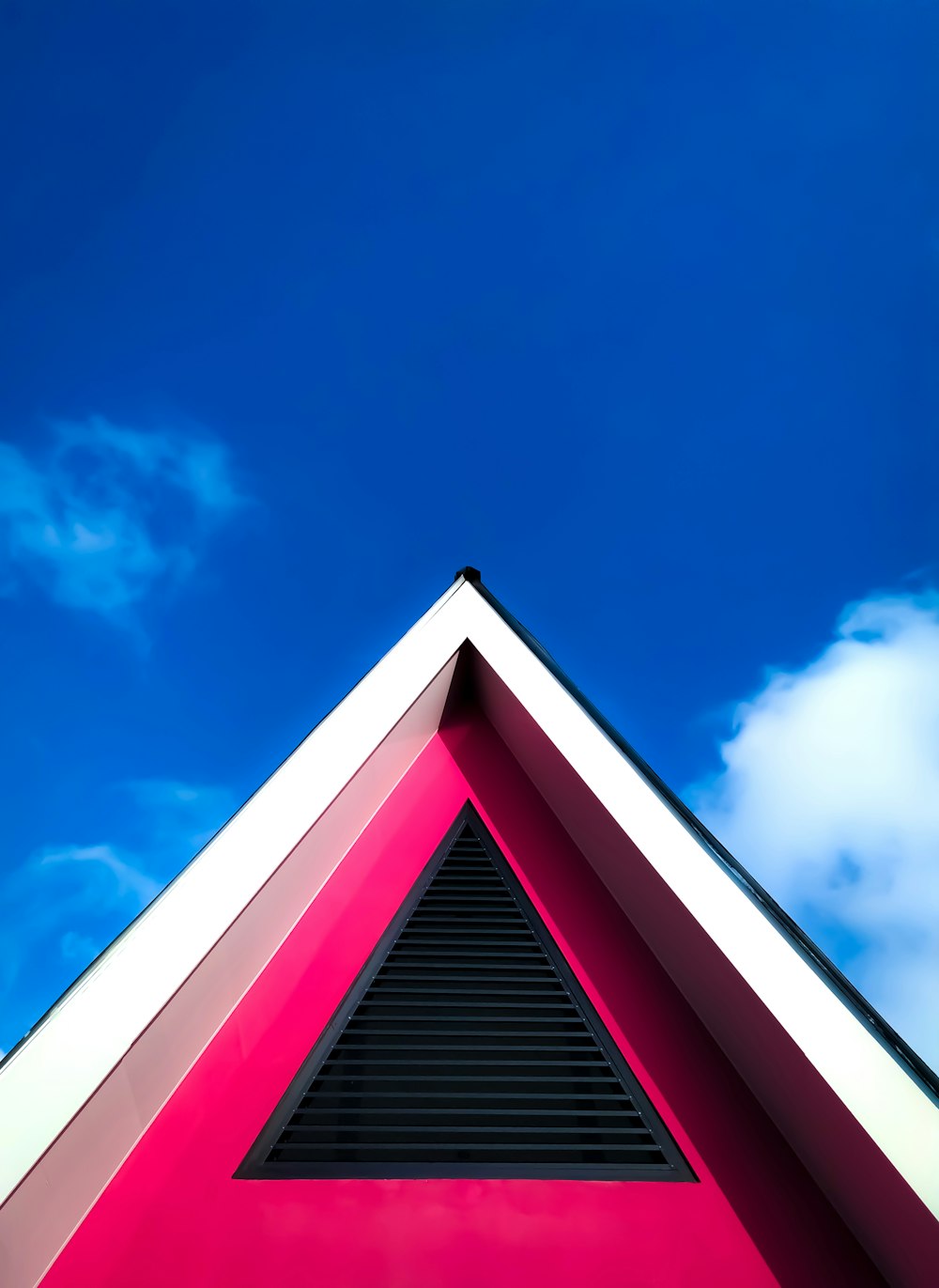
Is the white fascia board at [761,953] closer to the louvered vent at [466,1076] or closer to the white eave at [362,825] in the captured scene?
the white eave at [362,825]

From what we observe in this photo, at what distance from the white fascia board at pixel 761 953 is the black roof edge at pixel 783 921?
26mm

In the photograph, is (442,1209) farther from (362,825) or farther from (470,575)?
(470,575)

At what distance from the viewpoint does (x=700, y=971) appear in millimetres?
2875

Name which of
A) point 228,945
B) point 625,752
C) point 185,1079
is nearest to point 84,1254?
point 185,1079

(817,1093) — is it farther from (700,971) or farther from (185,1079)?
(185,1079)

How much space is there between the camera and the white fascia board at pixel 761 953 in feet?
6.84

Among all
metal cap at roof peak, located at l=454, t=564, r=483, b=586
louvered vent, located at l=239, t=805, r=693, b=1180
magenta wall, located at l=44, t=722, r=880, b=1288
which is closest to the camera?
magenta wall, located at l=44, t=722, r=880, b=1288

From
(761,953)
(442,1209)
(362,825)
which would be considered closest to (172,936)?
(442,1209)

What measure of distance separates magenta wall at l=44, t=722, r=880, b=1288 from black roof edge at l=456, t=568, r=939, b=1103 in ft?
2.45

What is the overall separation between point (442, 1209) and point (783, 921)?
1.64 metres

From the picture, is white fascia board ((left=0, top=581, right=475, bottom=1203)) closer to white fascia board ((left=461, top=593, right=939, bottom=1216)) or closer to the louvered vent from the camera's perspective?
the louvered vent

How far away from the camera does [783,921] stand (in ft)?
→ 8.50

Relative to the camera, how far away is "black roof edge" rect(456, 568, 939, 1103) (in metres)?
2.20

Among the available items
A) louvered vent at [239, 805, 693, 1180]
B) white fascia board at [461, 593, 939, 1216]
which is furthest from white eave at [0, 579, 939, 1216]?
louvered vent at [239, 805, 693, 1180]
